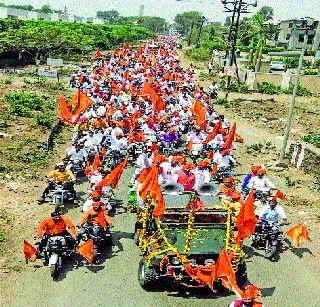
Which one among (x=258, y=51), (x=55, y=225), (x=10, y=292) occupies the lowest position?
(x=10, y=292)

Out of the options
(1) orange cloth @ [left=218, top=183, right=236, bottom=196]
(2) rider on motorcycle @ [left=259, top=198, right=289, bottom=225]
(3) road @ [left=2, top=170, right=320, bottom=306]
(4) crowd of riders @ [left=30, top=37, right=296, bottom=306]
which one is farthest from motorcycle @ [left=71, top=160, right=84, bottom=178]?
(2) rider on motorcycle @ [left=259, top=198, right=289, bottom=225]

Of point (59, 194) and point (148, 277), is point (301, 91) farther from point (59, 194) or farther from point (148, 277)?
point (148, 277)

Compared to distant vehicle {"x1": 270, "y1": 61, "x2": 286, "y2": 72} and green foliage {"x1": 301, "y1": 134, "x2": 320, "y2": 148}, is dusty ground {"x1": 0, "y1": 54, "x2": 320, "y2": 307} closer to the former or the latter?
green foliage {"x1": 301, "y1": 134, "x2": 320, "y2": 148}

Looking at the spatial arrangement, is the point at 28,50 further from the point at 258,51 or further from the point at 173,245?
the point at 173,245

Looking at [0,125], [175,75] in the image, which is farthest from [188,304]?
[175,75]

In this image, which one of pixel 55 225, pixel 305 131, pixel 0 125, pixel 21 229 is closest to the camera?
pixel 55 225

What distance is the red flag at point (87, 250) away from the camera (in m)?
10.9

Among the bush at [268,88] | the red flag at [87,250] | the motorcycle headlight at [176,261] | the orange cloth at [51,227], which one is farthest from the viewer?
the bush at [268,88]

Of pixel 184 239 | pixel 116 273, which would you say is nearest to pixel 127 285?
pixel 116 273

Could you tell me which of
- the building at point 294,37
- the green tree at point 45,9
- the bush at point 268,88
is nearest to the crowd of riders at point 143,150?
the bush at point 268,88

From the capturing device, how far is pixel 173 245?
32.2 feet

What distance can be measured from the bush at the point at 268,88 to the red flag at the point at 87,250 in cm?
2945

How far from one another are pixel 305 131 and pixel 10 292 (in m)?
20.1

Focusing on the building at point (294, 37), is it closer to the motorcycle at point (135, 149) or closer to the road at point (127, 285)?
the motorcycle at point (135, 149)
